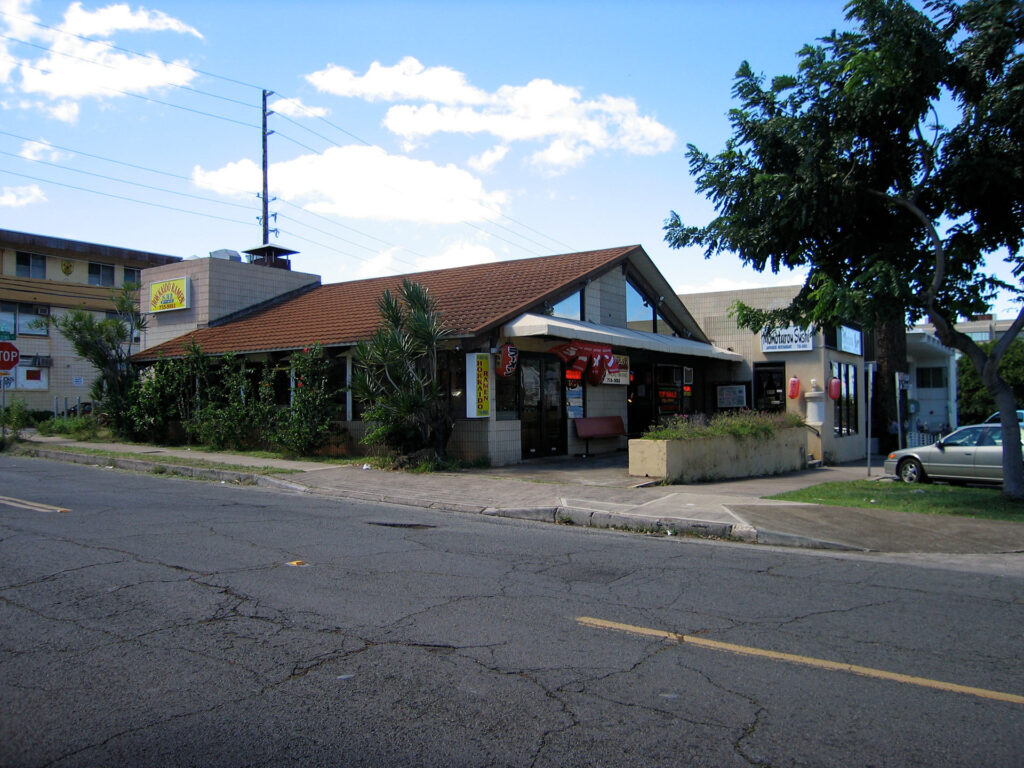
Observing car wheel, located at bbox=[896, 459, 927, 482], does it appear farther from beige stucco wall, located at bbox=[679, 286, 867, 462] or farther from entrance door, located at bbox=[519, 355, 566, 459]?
entrance door, located at bbox=[519, 355, 566, 459]

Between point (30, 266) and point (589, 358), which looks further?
point (30, 266)

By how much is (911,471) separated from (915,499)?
533 cm

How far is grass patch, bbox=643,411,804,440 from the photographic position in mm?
15216

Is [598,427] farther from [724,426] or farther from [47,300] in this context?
[47,300]

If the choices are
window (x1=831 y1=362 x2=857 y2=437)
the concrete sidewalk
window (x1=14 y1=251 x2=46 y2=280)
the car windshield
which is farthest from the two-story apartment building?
the car windshield

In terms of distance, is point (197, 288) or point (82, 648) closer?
point (82, 648)

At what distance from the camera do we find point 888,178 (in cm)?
1295

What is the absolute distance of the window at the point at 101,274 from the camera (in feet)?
140

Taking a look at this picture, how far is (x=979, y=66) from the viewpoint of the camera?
38.3 ft

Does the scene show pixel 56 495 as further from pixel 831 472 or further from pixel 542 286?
pixel 831 472

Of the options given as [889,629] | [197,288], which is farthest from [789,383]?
[197,288]

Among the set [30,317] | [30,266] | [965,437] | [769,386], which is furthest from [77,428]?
[965,437]

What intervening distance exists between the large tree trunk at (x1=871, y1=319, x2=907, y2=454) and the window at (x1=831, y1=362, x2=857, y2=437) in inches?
193

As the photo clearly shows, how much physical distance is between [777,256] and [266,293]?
60.5 ft
